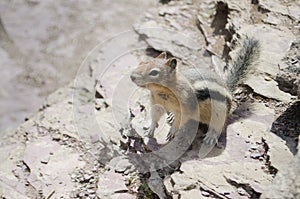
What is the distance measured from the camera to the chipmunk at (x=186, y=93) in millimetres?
4191

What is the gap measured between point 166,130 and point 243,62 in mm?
995

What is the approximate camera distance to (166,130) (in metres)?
4.70

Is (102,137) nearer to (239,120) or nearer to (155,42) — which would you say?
(239,120)

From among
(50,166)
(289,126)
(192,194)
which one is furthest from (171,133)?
(50,166)

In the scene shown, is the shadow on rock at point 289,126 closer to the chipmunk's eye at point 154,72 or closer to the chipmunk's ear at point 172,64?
the chipmunk's ear at point 172,64

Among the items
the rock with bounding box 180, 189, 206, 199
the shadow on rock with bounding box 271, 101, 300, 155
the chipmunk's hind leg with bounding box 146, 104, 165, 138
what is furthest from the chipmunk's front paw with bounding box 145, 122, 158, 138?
the shadow on rock with bounding box 271, 101, 300, 155

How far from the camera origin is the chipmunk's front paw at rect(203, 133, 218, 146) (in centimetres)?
428

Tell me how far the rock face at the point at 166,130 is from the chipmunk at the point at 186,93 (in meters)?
0.16

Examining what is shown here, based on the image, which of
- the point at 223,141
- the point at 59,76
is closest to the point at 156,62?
the point at 223,141

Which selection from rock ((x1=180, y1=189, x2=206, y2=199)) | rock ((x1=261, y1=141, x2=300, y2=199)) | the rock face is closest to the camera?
rock ((x1=261, y1=141, x2=300, y2=199))

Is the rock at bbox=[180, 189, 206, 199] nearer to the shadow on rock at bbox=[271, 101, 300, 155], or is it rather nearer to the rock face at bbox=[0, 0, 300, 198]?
the rock face at bbox=[0, 0, 300, 198]

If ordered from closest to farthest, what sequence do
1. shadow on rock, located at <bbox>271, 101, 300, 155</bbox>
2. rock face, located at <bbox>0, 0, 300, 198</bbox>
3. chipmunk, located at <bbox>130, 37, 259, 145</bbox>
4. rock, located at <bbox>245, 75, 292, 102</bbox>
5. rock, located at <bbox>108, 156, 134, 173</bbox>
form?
rock face, located at <bbox>0, 0, 300, 198</bbox> < shadow on rock, located at <bbox>271, 101, 300, 155</bbox> < chipmunk, located at <bbox>130, 37, 259, 145</bbox> < rock, located at <bbox>108, 156, 134, 173</bbox> < rock, located at <bbox>245, 75, 292, 102</bbox>

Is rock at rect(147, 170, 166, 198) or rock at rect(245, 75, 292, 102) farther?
rock at rect(245, 75, 292, 102)

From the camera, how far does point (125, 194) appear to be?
4.22m
